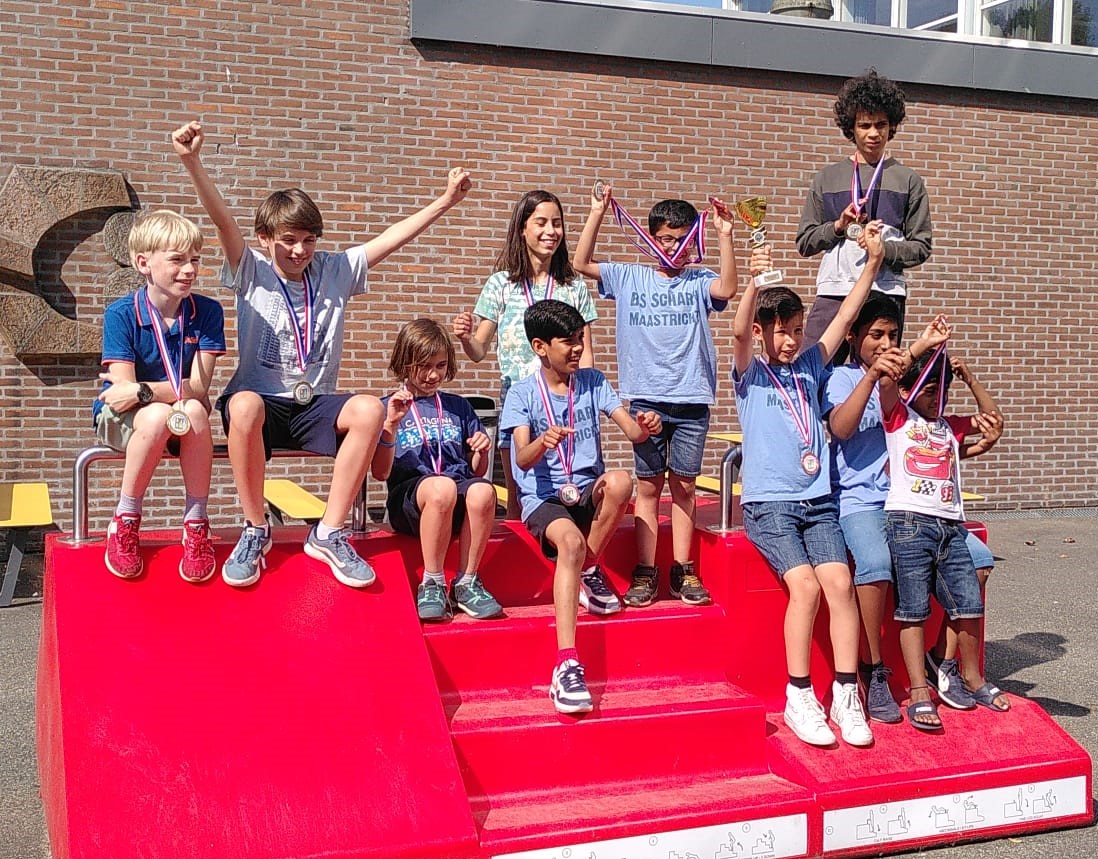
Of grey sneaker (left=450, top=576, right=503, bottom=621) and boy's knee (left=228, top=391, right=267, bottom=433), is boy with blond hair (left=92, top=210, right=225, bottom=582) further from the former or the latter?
grey sneaker (left=450, top=576, right=503, bottom=621)

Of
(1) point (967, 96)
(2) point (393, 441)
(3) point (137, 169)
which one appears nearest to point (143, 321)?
(2) point (393, 441)

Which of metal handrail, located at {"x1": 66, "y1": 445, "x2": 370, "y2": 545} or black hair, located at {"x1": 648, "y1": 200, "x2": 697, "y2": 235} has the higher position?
black hair, located at {"x1": 648, "y1": 200, "x2": 697, "y2": 235}

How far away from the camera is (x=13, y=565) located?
7.29 m

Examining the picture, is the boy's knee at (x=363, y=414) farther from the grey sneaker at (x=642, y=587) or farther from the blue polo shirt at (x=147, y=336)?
the grey sneaker at (x=642, y=587)

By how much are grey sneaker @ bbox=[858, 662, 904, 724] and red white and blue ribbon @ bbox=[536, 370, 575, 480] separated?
1470 mm

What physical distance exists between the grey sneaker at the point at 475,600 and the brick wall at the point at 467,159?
4.69 meters

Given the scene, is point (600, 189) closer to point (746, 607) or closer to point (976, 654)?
point (746, 607)

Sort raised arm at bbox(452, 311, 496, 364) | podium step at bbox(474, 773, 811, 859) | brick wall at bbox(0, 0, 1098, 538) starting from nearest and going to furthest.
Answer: podium step at bbox(474, 773, 811, 859) → raised arm at bbox(452, 311, 496, 364) → brick wall at bbox(0, 0, 1098, 538)

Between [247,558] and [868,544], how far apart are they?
8.04ft

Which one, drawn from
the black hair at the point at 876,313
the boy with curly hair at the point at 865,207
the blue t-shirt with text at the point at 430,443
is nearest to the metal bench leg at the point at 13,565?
the blue t-shirt with text at the point at 430,443

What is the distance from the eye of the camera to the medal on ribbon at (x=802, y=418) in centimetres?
484

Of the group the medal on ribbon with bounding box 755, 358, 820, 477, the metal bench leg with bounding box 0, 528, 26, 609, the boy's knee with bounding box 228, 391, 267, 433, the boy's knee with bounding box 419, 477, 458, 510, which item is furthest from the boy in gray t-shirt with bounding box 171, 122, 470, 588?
the metal bench leg with bounding box 0, 528, 26, 609

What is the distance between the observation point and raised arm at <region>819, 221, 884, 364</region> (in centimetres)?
491

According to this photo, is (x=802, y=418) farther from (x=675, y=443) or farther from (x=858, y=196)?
(x=858, y=196)
